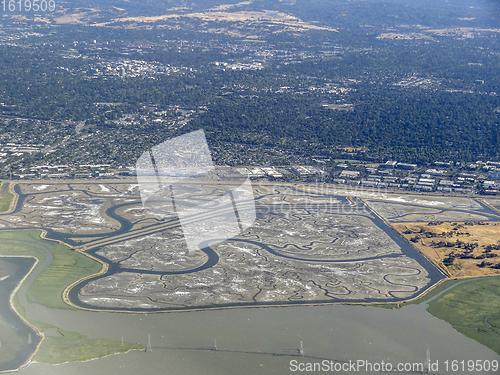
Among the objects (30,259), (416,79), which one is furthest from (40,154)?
(416,79)

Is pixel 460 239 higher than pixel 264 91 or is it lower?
lower

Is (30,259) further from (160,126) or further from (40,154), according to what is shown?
(160,126)

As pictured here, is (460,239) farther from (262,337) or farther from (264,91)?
(264,91)

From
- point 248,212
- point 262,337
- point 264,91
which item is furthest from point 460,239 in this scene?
point 264,91

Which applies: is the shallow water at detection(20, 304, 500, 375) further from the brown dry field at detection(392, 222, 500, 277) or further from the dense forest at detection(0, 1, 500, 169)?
the dense forest at detection(0, 1, 500, 169)

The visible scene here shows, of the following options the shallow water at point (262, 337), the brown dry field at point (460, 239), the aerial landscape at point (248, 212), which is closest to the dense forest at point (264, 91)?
the aerial landscape at point (248, 212)

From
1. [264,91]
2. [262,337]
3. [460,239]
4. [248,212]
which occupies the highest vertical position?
[264,91]
